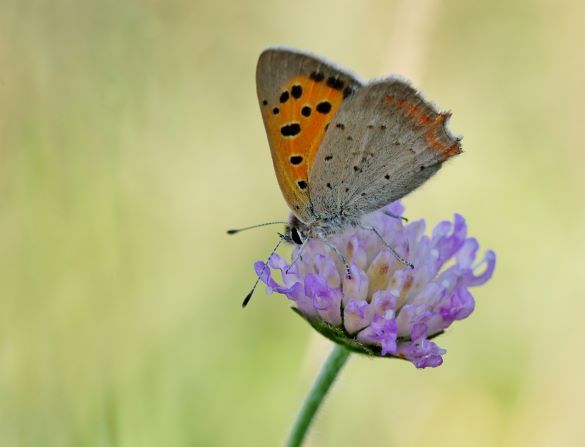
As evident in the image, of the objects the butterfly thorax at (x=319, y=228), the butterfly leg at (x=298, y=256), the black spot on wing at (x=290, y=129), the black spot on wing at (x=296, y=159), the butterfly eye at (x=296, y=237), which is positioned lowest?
the butterfly leg at (x=298, y=256)

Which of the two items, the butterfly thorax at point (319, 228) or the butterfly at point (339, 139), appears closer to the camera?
the butterfly at point (339, 139)

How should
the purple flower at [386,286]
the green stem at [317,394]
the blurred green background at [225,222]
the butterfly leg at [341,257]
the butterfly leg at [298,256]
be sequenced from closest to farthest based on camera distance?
the green stem at [317,394], the purple flower at [386,286], the butterfly leg at [341,257], the butterfly leg at [298,256], the blurred green background at [225,222]

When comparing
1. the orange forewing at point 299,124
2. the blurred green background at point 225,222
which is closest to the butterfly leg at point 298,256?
the orange forewing at point 299,124

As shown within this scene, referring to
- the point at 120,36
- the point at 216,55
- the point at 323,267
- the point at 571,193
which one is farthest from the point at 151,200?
the point at 571,193

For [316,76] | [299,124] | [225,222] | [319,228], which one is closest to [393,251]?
[319,228]

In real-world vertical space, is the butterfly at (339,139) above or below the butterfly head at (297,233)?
above

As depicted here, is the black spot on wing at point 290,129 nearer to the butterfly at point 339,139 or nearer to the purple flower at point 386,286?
the butterfly at point 339,139

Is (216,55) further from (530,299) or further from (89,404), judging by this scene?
(89,404)

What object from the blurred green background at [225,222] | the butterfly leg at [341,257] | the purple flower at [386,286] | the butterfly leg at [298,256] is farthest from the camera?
the blurred green background at [225,222]
